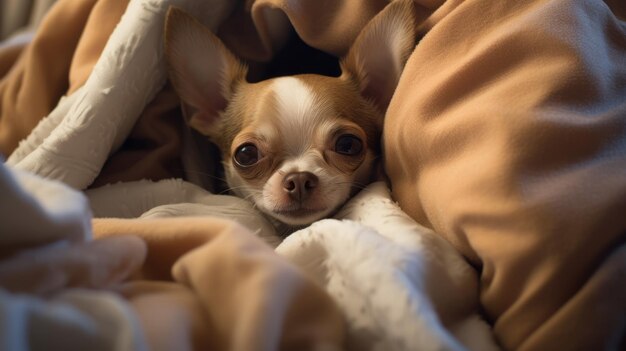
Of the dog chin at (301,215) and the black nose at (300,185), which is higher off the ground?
the black nose at (300,185)

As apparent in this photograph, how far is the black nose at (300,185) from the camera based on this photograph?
93 cm

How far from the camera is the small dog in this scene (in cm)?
97

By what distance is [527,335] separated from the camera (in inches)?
23.9

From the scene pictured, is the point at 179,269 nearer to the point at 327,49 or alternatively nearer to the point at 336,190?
the point at 336,190

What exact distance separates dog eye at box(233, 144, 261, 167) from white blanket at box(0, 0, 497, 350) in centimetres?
7

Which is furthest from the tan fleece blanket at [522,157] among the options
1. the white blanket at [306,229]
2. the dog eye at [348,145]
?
the dog eye at [348,145]

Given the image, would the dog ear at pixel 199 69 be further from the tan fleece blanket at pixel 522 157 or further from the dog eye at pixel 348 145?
the dog eye at pixel 348 145

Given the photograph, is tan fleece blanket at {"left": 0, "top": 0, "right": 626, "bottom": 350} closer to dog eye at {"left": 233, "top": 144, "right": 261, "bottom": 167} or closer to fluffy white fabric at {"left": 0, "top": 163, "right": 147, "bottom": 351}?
fluffy white fabric at {"left": 0, "top": 163, "right": 147, "bottom": 351}

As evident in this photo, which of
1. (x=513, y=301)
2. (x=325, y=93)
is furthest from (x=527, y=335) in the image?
(x=325, y=93)

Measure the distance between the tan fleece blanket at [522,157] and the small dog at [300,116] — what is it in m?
0.12

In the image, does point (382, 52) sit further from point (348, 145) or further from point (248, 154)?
point (248, 154)

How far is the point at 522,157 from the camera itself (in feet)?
2.07

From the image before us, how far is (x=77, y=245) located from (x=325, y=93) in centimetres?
63

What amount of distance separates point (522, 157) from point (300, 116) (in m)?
0.47
